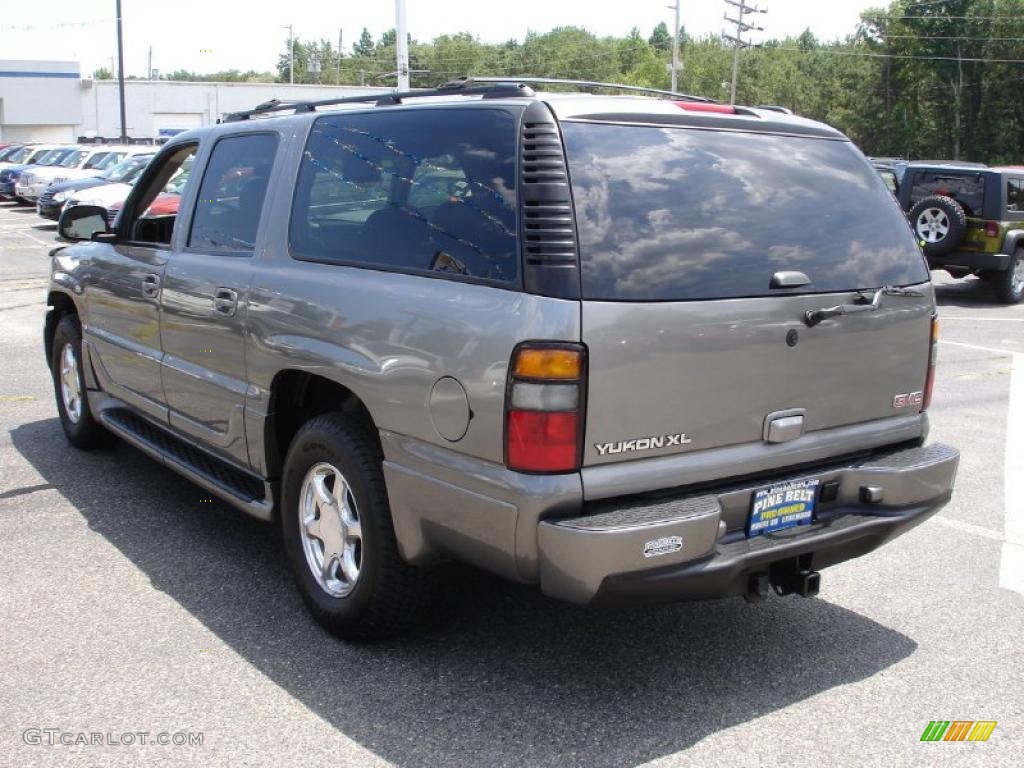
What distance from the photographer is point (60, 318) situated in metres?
6.57

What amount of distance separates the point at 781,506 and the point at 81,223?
445cm

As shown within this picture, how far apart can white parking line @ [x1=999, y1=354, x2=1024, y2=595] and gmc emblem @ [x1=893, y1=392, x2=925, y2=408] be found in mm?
1162

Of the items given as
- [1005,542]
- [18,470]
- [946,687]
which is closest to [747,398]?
[946,687]

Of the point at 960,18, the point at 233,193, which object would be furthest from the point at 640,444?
the point at 960,18

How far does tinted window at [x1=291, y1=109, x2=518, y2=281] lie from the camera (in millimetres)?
3326

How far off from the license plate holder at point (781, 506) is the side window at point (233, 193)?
2302mm

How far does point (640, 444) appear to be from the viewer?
10.6 ft

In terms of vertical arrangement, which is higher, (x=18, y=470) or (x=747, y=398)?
(x=747, y=398)

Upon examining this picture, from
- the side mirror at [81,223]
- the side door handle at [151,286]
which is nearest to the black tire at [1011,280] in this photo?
the side mirror at [81,223]

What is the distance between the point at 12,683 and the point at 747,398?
2641 millimetres

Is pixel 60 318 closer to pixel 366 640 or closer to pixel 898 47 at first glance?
pixel 366 640

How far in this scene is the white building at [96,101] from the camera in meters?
66.9

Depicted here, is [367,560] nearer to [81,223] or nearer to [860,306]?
[860,306]
